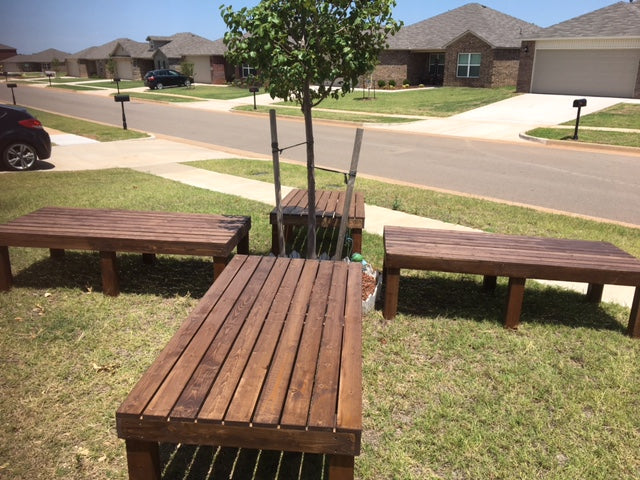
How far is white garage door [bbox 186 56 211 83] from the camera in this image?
55759mm

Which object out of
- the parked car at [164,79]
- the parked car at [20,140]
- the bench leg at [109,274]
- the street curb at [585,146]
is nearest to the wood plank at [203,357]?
the bench leg at [109,274]

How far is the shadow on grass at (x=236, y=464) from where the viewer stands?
3061 millimetres

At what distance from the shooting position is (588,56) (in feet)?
98.5

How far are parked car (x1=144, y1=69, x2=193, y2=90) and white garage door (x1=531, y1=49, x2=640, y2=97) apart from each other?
98.2 ft

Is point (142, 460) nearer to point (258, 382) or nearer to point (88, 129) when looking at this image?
point (258, 382)

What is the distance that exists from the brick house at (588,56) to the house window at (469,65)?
5.49 metres

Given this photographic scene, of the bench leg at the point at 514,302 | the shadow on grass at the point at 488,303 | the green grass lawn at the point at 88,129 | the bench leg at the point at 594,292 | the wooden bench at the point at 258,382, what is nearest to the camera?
the wooden bench at the point at 258,382

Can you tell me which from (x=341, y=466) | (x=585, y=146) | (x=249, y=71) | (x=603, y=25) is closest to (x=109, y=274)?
(x=341, y=466)

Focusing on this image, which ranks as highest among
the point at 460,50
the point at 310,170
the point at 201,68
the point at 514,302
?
the point at 460,50

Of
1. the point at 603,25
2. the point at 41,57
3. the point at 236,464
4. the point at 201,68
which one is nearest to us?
the point at 236,464

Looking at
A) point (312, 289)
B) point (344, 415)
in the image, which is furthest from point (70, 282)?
point (344, 415)

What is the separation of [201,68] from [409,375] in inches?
2272

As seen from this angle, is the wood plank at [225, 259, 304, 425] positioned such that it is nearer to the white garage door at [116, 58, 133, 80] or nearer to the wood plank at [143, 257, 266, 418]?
the wood plank at [143, 257, 266, 418]

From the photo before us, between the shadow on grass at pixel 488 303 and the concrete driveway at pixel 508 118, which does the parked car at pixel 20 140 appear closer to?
the shadow on grass at pixel 488 303
